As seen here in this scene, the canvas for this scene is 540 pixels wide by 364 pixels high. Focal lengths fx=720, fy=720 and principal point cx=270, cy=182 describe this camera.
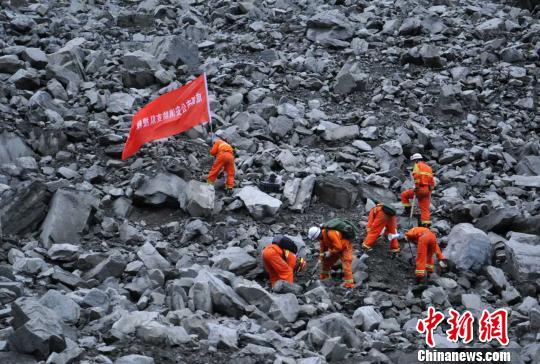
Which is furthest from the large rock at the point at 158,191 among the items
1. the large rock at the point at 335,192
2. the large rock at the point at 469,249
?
the large rock at the point at 469,249

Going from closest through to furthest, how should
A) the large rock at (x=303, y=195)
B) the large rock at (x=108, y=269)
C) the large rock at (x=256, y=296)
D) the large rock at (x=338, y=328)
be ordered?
the large rock at (x=338, y=328)
the large rock at (x=256, y=296)
the large rock at (x=108, y=269)
the large rock at (x=303, y=195)

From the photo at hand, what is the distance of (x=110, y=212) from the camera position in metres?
14.3

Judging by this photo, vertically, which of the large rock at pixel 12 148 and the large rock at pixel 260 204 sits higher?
the large rock at pixel 12 148

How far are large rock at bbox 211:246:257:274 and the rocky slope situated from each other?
0.04m

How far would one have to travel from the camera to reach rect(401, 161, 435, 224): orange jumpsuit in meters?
14.0

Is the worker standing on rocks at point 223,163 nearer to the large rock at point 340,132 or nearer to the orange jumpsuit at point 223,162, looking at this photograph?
the orange jumpsuit at point 223,162

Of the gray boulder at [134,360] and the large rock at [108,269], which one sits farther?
the large rock at [108,269]

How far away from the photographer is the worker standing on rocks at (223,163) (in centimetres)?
1478

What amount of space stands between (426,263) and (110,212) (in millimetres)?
6211

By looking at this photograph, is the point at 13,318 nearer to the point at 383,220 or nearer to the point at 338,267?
the point at 338,267

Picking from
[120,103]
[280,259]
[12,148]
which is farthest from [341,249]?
[120,103]

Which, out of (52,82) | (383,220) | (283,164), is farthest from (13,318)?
(52,82)

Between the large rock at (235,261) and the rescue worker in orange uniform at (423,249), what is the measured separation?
276cm

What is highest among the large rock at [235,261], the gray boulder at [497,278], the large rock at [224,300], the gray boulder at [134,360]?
the gray boulder at [134,360]
